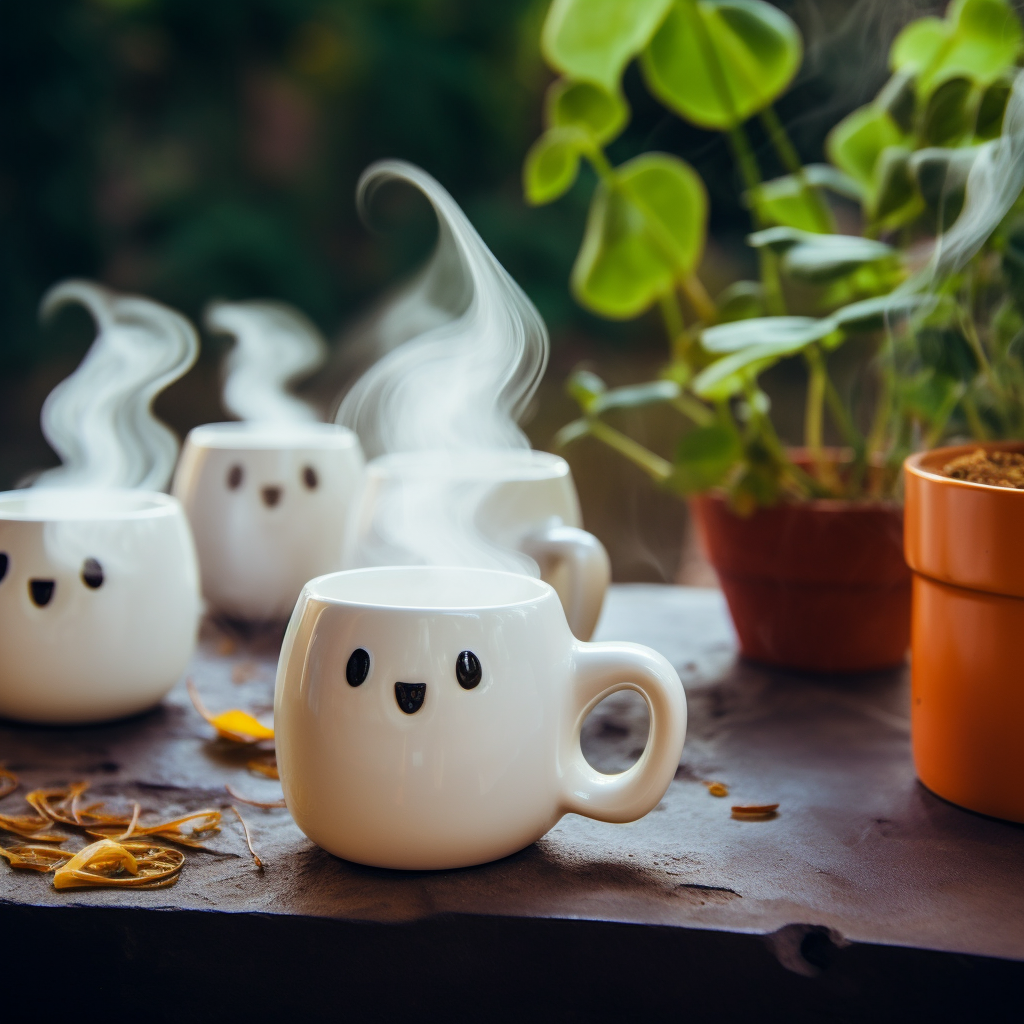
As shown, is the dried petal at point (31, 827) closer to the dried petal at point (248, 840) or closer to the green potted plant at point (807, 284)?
the dried petal at point (248, 840)

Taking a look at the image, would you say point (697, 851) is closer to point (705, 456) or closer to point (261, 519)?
point (705, 456)

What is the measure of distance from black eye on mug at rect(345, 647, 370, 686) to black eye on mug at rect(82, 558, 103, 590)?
280 mm

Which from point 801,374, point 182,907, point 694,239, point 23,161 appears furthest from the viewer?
point 23,161

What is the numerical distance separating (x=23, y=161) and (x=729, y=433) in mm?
2776

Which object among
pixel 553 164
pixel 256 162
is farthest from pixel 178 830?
pixel 256 162

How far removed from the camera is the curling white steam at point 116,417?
3.01 ft

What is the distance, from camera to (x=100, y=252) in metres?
3.09

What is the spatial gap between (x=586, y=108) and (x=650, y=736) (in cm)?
63

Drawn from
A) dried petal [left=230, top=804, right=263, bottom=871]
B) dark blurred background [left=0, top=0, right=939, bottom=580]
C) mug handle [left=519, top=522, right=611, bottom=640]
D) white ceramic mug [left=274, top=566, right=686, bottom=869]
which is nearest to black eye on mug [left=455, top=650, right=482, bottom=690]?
white ceramic mug [left=274, top=566, right=686, bottom=869]

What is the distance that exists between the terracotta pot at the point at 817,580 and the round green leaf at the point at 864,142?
33 centimetres

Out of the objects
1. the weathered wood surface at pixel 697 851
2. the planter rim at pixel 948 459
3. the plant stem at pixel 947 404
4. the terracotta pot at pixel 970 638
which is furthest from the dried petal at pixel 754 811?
the plant stem at pixel 947 404

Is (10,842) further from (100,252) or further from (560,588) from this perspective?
(100,252)

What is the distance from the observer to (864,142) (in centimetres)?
99

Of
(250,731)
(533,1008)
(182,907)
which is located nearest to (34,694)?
(250,731)
